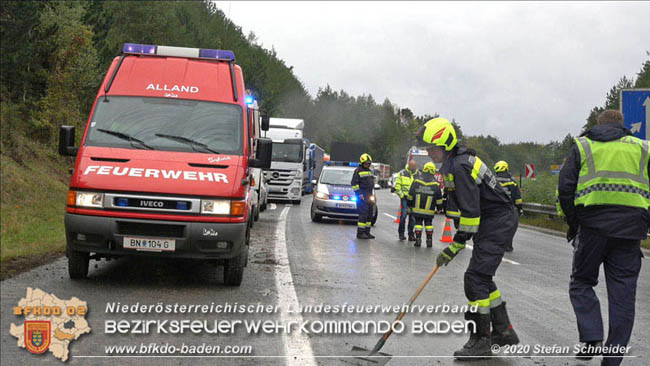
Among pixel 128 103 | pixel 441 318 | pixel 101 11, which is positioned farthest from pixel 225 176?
pixel 101 11

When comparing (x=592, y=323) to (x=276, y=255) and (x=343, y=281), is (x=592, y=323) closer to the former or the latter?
(x=343, y=281)

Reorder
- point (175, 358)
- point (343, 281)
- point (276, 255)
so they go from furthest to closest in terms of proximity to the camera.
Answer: point (276, 255)
point (343, 281)
point (175, 358)

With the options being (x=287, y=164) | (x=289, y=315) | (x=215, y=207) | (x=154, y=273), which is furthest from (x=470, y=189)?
(x=287, y=164)

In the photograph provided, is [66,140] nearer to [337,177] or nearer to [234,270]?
[234,270]

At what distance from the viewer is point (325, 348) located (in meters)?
5.50

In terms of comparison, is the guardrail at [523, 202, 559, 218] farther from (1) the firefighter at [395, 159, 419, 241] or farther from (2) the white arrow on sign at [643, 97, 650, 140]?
(1) the firefighter at [395, 159, 419, 241]

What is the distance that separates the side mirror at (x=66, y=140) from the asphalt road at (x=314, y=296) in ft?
4.95

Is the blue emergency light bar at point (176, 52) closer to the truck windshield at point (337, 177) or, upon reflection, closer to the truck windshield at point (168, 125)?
the truck windshield at point (168, 125)

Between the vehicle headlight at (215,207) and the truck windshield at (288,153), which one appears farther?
the truck windshield at (288,153)

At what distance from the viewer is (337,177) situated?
20.8m

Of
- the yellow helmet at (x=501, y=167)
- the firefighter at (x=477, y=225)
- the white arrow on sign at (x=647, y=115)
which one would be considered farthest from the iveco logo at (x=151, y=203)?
the white arrow on sign at (x=647, y=115)

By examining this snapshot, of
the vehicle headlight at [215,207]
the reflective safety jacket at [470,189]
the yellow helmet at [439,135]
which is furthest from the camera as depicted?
the vehicle headlight at [215,207]

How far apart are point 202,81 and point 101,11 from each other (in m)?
34.1

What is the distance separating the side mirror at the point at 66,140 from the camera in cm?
820
